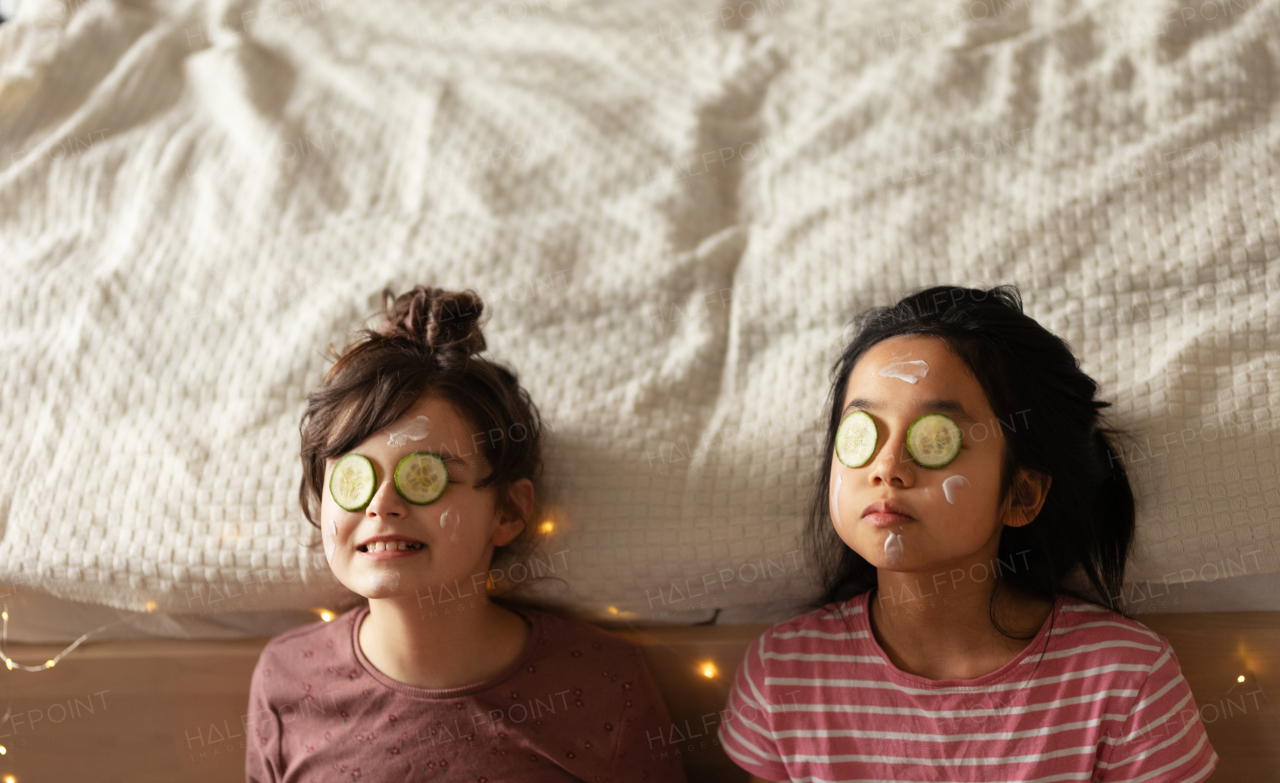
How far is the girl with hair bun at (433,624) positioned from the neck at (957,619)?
0.30 m

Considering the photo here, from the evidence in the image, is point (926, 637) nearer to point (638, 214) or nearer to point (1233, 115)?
point (638, 214)

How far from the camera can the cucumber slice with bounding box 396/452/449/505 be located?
0.93 metres

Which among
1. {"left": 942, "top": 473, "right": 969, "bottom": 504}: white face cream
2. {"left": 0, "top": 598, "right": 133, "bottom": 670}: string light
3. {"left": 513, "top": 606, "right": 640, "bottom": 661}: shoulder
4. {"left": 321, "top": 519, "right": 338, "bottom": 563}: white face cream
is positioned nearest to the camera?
{"left": 942, "top": 473, "right": 969, "bottom": 504}: white face cream

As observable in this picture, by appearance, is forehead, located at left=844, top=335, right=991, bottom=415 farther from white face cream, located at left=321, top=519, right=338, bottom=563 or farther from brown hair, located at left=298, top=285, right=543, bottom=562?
white face cream, located at left=321, top=519, right=338, bottom=563

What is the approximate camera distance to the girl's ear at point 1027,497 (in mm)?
900

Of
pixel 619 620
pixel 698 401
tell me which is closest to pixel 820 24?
pixel 698 401

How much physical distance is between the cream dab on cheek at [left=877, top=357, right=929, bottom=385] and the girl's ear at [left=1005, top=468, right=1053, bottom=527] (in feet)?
0.47

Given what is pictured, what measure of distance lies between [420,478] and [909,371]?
48 cm

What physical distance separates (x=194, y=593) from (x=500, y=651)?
0.37 meters

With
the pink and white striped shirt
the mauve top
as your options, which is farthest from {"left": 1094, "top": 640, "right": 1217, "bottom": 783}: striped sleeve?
the mauve top

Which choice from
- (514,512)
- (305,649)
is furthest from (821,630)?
(305,649)

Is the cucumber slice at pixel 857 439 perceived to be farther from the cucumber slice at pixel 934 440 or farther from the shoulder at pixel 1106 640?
the shoulder at pixel 1106 640

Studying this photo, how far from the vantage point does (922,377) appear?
0.87 meters

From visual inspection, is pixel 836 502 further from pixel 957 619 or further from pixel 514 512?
pixel 514 512
